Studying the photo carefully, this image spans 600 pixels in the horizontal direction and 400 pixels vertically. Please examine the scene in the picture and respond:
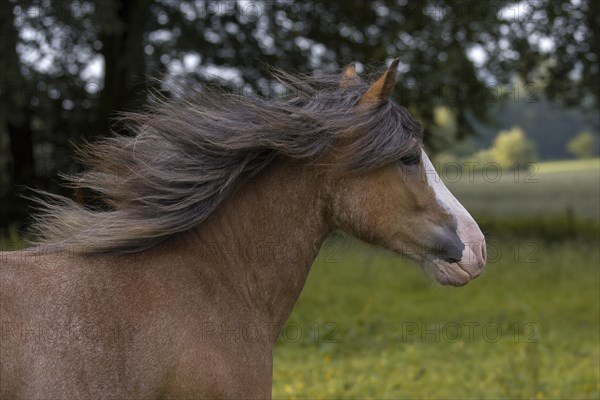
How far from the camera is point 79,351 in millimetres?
2812

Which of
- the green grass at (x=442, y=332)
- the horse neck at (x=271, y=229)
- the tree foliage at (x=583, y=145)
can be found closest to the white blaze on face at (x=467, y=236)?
the green grass at (x=442, y=332)

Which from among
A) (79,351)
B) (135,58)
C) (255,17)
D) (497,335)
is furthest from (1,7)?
(79,351)

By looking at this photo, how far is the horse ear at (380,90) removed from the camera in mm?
3285

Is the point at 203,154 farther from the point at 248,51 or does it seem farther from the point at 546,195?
the point at 546,195

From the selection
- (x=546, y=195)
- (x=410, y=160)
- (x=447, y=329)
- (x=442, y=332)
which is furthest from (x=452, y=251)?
Result: (x=546, y=195)

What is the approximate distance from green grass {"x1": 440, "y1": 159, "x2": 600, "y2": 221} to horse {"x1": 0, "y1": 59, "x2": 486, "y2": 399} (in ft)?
52.5

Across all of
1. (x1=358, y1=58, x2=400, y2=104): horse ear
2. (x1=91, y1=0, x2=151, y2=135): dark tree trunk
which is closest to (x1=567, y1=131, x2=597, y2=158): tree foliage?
(x1=91, y1=0, x2=151, y2=135): dark tree trunk

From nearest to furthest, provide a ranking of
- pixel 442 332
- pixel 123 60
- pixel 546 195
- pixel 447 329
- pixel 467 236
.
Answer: pixel 467 236 → pixel 442 332 → pixel 447 329 → pixel 123 60 → pixel 546 195

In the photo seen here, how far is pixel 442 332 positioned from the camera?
9.62 meters

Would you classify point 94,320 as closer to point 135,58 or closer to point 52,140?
point 135,58

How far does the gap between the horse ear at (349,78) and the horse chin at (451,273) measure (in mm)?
927

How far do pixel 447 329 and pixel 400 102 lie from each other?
450 centimetres

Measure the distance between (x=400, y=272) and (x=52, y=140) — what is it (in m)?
7.21

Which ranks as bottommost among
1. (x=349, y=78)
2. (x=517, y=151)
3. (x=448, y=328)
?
(x=448, y=328)
